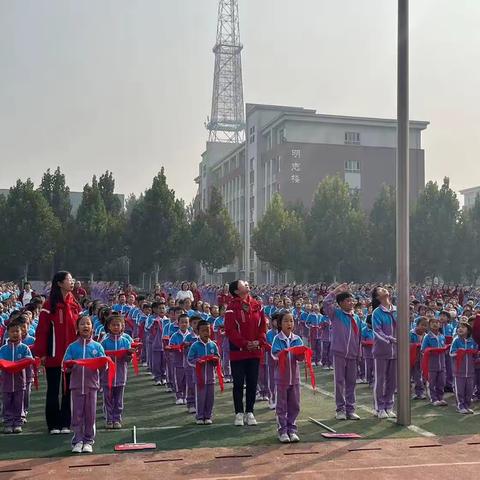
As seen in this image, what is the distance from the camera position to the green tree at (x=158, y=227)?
139 feet

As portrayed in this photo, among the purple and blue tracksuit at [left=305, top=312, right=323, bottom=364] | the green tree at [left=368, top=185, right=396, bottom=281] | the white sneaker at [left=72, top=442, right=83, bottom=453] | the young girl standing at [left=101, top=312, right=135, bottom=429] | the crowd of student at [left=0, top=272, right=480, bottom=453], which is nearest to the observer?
the white sneaker at [left=72, top=442, right=83, bottom=453]

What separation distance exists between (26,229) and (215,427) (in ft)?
119

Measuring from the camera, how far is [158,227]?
139 ft

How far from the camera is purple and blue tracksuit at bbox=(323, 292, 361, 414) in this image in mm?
9008

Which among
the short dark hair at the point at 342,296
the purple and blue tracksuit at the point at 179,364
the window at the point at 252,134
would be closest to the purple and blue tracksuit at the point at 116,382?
the purple and blue tracksuit at the point at 179,364

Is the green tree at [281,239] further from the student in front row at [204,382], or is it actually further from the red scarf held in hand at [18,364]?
the red scarf held in hand at [18,364]

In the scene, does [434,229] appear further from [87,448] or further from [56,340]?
[87,448]

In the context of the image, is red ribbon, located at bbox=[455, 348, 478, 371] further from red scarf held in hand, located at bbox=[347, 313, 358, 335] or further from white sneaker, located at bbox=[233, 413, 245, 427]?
white sneaker, located at bbox=[233, 413, 245, 427]

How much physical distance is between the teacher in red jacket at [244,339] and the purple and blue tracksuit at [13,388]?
8.96 feet

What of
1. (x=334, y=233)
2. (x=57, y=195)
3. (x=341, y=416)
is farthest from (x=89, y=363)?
(x=57, y=195)

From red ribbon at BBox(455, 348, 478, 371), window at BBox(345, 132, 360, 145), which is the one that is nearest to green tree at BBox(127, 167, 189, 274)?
window at BBox(345, 132, 360, 145)

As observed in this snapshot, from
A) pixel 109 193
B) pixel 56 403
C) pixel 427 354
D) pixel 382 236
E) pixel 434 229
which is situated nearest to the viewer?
pixel 56 403

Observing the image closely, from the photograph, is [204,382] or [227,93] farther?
[227,93]

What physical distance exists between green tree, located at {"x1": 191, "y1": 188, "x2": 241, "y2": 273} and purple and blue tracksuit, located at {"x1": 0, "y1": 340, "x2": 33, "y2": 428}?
37.8 m
